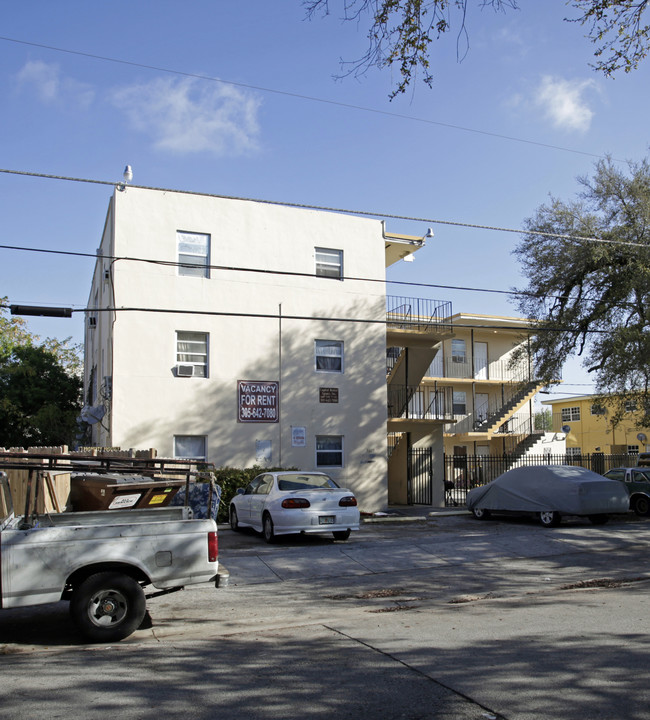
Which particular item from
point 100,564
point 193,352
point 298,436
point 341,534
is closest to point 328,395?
point 298,436

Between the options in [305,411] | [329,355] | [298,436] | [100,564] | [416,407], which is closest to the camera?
[100,564]

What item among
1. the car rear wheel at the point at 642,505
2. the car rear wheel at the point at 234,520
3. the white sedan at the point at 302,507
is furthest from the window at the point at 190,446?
the car rear wheel at the point at 642,505

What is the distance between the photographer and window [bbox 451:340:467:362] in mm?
38531

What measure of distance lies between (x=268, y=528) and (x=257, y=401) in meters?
7.09

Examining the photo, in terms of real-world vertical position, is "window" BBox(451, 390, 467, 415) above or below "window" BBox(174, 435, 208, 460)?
above

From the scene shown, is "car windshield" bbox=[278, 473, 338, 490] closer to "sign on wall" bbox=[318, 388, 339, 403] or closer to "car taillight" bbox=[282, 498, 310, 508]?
"car taillight" bbox=[282, 498, 310, 508]

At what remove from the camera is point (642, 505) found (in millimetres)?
20781

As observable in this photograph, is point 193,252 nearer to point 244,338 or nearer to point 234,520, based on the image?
point 244,338

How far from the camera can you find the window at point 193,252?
20578 millimetres

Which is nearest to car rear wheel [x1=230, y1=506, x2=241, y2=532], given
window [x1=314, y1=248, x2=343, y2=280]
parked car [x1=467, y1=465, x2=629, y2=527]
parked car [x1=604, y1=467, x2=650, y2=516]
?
parked car [x1=467, y1=465, x2=629, y2=527]

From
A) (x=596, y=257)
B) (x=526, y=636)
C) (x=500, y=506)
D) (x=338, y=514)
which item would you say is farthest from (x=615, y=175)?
(x=526, y=636)

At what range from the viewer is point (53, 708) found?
205 inches

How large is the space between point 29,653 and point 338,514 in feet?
25.3

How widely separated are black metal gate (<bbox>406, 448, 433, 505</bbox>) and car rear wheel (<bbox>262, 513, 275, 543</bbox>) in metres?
11.4
